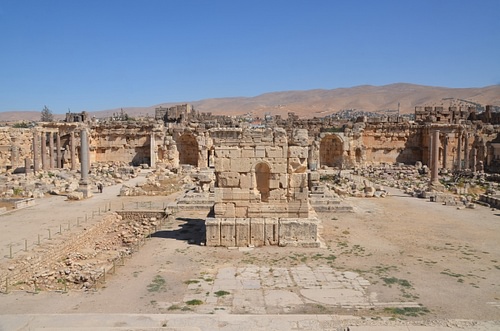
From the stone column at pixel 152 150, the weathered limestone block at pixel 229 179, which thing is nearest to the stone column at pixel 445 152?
the stone column at pixel 152 150

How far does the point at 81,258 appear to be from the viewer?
12.9 meters

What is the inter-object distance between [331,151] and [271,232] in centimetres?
2486

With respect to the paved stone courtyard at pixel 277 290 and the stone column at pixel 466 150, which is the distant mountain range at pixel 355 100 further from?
the paved stone courtyard at pixel 277 290

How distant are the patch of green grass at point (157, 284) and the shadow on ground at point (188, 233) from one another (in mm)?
2922

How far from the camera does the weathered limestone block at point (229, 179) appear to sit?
12.2 meters

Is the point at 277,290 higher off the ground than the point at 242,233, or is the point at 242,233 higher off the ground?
the point at 242,233

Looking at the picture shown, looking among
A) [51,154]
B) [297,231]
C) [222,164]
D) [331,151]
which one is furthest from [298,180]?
[51,154]

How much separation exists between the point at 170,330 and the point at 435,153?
2229cm

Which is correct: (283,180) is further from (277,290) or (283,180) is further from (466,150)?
(466,150)

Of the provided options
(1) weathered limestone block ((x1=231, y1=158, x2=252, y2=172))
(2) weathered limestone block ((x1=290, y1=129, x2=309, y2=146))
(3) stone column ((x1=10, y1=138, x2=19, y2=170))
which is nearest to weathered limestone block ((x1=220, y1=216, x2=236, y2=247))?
(1) weathered limestone block ((x1=231, y1=158, x2=252, y2=172))

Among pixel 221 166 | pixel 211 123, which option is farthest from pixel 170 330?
pixel 211 123

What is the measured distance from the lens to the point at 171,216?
16.8m

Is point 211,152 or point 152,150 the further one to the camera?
point 211,152

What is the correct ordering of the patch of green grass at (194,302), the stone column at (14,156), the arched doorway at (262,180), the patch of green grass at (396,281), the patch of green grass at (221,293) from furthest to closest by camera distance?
1. the stone column at (14,156)
2. the arched doorway at (262,180)
3. the patch of green grass at (396,281)
4. the patch of green grass at (221,293)
5. the patch of green grass at (194,302)
